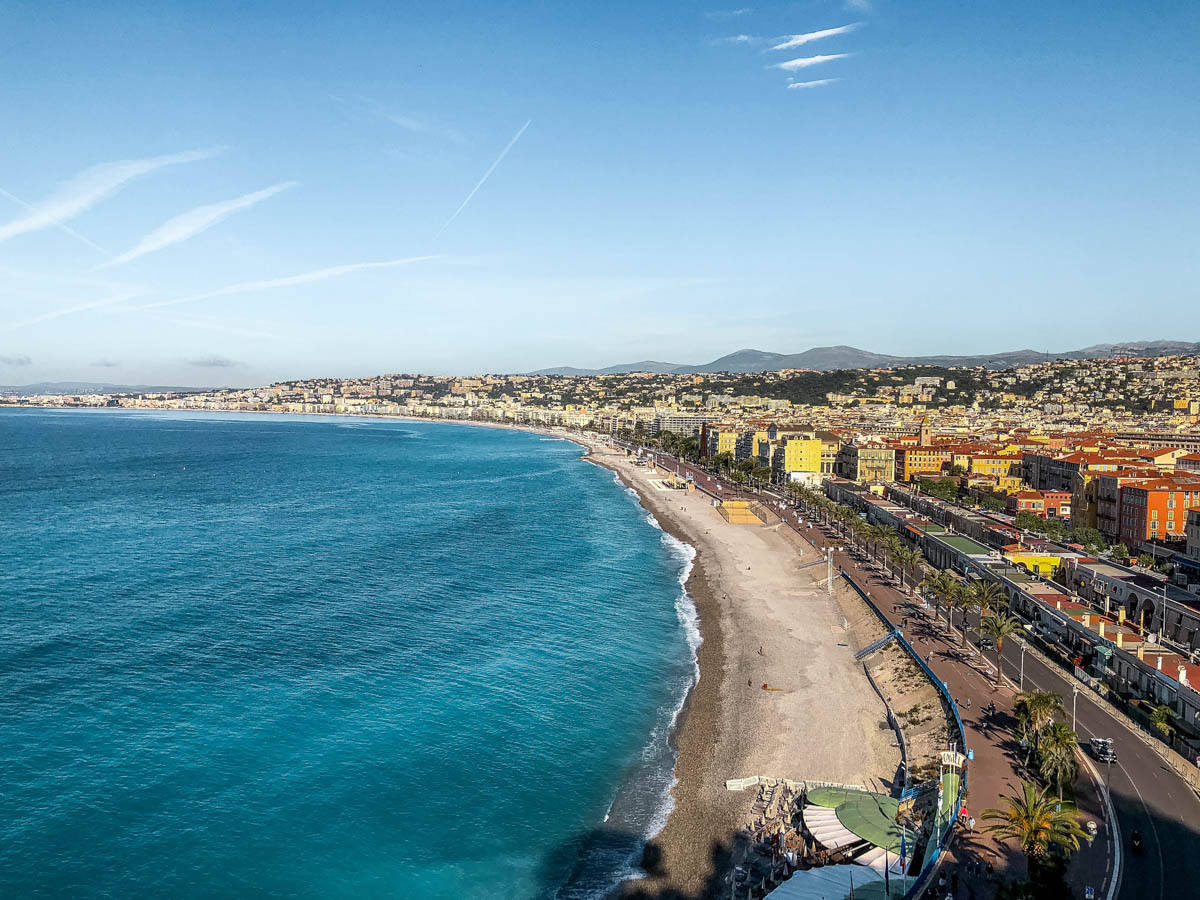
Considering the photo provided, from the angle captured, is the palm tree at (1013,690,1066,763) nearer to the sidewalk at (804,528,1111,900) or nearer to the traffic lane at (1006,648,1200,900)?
the sidewalk at (804,528,1111,900)

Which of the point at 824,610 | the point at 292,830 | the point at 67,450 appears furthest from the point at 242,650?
the point at 67,450

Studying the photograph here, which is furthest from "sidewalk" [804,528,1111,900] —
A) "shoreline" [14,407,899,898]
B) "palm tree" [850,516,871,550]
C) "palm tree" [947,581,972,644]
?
"palm tree" [850,516,871,550]

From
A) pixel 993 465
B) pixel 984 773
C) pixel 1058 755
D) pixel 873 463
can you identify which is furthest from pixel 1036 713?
pixel 873 463

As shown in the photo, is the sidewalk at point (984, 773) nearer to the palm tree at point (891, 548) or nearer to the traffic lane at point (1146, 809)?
the traffic lane at point (1146, 809)

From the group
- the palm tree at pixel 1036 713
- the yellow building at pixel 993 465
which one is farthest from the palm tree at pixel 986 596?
the yellow building at pixel 993 465

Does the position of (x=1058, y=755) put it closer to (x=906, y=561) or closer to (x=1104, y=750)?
(x=1104, y=750)
